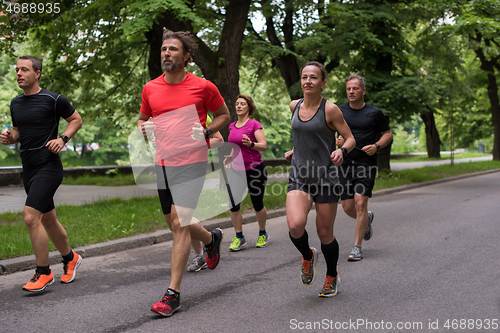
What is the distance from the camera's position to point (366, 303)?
4246mm

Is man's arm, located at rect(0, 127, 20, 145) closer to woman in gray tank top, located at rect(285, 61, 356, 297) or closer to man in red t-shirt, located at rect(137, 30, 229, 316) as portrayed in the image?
man in red t-shirt, located at rect(137, 30, 229, 316)

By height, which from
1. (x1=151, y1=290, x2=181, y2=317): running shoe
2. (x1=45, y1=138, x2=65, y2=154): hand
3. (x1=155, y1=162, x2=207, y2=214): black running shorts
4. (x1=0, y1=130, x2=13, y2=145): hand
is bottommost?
(x1=151, y1=290, x2=181, y2=317): running shoe

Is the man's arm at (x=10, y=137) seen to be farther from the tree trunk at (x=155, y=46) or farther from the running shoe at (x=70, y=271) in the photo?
the tree trunk at (x=155, y=46)

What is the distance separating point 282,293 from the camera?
462cm

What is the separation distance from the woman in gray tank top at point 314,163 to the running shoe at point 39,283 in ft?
8.19

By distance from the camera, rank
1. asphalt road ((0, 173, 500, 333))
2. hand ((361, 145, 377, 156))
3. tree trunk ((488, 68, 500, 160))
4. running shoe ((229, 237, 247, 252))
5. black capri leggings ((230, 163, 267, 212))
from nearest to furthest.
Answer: asphalt road ((0, 173, 500, 333)), hand ((361, 145, 377, 156)), black capri leggings ((230, 163, 267, 212)), running shoe ((229, 237, 247, 252)), tree trunk ((488, 68, 500, 160))

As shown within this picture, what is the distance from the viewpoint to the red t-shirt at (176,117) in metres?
4.16

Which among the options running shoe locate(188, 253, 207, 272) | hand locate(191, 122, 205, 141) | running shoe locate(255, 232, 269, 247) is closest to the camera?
hand locate(191, 122, 205, 141)

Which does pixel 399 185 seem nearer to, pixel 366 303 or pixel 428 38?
pixel 428 38

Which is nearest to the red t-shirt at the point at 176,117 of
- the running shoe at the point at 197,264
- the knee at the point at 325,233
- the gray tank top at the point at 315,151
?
the gray tank top at the point at 315,151

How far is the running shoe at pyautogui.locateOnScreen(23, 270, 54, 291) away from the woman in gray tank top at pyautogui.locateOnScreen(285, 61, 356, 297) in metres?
2.50

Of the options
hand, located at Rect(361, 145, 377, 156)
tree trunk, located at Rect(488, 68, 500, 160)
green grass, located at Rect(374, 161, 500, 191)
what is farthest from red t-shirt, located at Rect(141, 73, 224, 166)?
tree trunk, located at Rect(488, 68, 500, 160)

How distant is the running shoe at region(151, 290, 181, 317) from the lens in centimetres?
393

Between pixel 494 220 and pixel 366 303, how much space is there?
18.4ft
